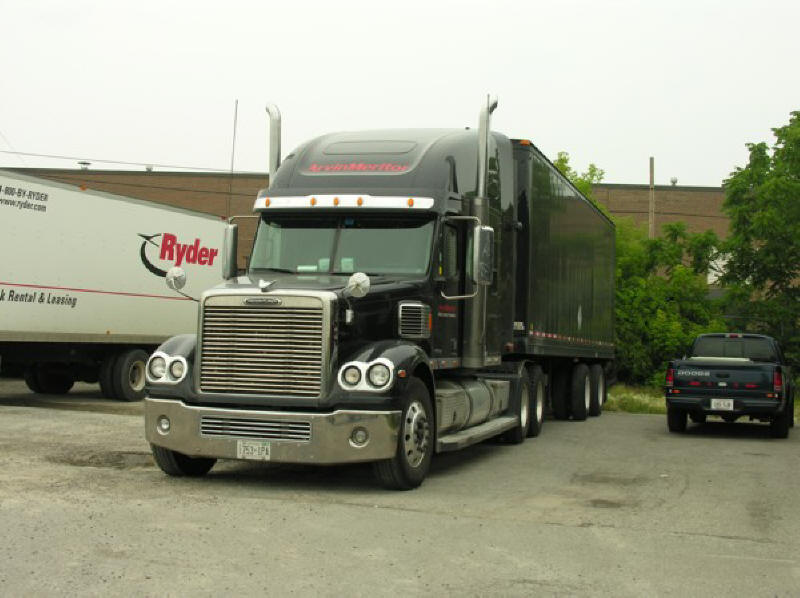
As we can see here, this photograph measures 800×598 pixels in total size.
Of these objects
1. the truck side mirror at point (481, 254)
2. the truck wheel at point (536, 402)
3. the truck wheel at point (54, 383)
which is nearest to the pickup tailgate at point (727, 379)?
the truck wheel at point (536, 402)

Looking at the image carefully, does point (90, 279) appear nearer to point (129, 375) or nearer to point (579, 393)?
point (129, 375)

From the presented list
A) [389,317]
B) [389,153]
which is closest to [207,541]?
[389,317]

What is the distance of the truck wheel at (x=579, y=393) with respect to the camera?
64.4 feet

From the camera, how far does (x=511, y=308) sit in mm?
14469

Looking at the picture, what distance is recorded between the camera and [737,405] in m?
16.5

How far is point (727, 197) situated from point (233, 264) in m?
24.7

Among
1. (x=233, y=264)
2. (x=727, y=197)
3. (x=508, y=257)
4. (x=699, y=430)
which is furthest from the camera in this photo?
(x=727, y=197)

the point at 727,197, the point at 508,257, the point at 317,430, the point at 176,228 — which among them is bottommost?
the point at 317,430

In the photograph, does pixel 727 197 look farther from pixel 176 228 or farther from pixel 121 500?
pixel 121 500

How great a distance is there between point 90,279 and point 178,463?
9.68 meters

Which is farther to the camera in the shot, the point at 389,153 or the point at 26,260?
the point at 26,260

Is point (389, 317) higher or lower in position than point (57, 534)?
higher

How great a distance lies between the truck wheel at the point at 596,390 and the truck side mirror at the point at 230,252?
11.3 metres

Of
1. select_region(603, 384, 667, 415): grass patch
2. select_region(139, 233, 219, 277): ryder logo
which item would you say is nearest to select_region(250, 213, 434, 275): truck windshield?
select_region(139, 233, 219, 277): ryder logo
